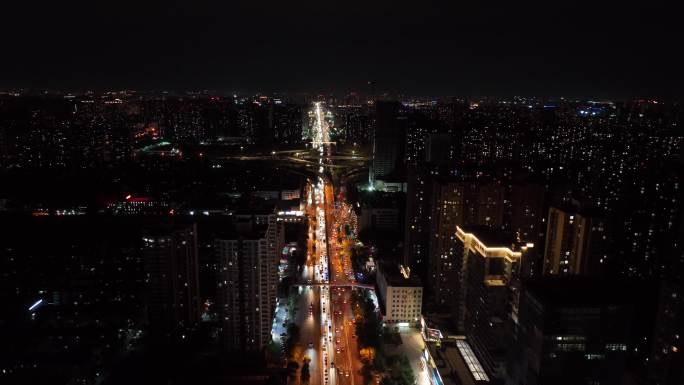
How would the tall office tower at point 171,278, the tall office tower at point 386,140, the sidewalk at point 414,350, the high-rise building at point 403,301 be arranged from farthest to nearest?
1. the tall office tower at point 386,140
2. the high-rise building at point 403,301
3. the tall office tower at point 171,278
4. the sidewalk at point 414,350

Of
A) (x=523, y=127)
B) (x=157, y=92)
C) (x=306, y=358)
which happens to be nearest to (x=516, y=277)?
(x=306, y=358)

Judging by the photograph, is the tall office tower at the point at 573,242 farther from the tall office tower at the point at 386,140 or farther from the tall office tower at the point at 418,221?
the tall office tower at the point at 386,140

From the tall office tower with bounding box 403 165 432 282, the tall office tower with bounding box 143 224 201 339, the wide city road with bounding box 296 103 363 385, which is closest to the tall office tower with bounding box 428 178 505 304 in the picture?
the tall office tower with bounding box 403 165 432 282

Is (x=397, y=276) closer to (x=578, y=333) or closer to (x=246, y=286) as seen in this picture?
(x=246, y=286)

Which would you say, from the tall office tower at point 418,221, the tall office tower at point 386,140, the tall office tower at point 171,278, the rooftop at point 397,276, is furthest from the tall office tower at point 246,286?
the tall office tower at point 386,140

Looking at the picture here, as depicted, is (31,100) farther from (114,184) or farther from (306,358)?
(306,358)

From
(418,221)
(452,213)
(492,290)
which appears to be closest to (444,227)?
(452,213)

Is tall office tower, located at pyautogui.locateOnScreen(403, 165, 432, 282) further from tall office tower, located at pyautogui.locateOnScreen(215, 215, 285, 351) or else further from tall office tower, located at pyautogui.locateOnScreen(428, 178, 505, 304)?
tall office tower, located at pyautogui.locateOnScreen(215, 215, 285, 351)

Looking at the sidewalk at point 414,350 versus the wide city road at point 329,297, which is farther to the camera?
the wide city road at point 329,297
